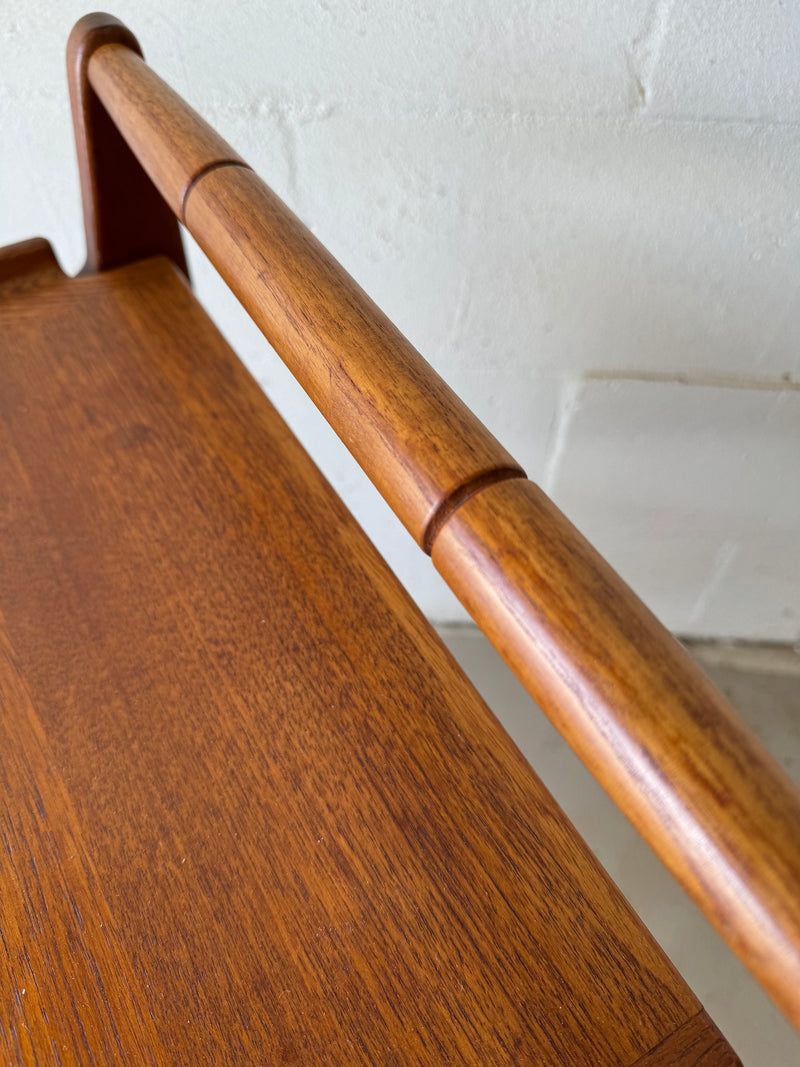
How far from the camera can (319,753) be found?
36 centimetres

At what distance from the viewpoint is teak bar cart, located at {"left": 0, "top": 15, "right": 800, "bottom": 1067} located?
0.22 metres

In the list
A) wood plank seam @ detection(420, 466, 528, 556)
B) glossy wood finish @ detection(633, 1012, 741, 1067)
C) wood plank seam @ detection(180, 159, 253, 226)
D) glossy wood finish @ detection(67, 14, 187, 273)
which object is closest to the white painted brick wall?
glossy wood finish @ detection(67, 14, 187, 273)

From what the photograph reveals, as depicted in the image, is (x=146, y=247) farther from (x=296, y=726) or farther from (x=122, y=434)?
(x=296, y=726)

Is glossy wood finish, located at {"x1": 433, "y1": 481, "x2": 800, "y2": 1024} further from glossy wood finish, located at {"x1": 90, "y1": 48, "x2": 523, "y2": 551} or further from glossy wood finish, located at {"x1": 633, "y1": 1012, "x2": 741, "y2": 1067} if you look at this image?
glossy wood finish, located at {"x1": 633, "y1": 1012, "x2": 741, "y2": 1067}

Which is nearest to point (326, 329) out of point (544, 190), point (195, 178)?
point (195, 178)

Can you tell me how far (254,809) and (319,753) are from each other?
0.11 feet

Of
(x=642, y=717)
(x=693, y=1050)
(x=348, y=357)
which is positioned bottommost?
(x=693, y=1050)

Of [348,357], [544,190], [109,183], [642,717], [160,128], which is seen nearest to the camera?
[642,717]

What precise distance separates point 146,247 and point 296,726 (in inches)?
14.1

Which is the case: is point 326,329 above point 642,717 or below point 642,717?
above

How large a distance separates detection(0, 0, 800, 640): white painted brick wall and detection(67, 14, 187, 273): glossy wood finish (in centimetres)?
14

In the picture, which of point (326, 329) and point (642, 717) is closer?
point (642, 717)

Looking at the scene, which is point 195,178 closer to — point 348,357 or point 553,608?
point 348,357

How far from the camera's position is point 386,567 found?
42 cm
